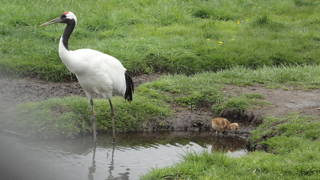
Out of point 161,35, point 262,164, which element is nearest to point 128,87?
point 262,164

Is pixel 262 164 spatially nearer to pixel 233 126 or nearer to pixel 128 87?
pixel 233 126

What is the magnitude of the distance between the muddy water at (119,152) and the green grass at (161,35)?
247 cm

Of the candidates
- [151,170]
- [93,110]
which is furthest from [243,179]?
[93,110]

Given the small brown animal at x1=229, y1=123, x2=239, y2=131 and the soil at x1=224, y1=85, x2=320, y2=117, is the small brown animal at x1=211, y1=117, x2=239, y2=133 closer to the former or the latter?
the small brown animal at x1=229, y1=123, x2=239, y2=131

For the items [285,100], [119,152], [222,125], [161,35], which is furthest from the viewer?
[161,35]

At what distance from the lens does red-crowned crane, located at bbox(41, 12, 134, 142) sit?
29.1ft

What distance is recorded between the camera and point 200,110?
10195 millimetres

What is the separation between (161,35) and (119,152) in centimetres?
467

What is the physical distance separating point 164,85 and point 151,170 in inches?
120

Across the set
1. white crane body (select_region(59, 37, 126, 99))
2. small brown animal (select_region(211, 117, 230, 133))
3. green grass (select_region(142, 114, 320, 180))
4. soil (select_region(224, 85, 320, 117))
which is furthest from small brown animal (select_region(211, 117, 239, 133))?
white crane body (select_region(59, 37, 126, 99))

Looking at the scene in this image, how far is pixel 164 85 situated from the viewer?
421 inches

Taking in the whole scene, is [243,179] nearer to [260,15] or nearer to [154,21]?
[154,21]

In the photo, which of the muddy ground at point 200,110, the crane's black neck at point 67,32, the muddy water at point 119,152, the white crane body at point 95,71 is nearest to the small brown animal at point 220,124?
the muddy water at point 119,152

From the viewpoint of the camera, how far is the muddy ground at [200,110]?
977 cm
